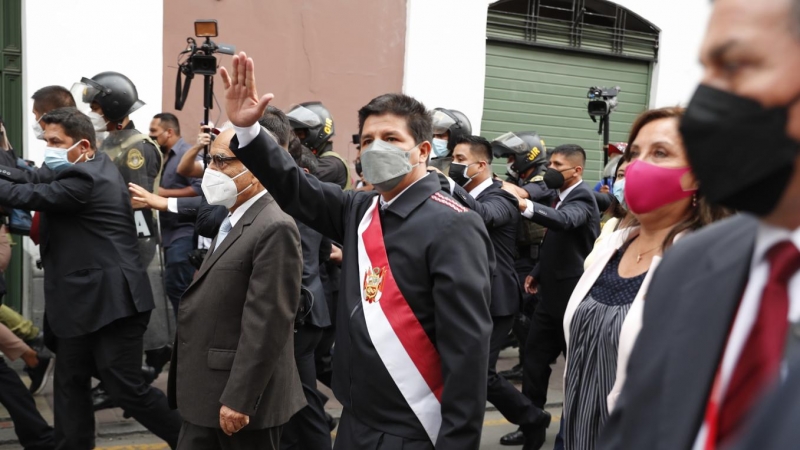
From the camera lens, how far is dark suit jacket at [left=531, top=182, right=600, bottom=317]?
6566mm

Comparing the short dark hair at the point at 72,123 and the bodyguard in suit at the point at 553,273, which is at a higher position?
the short dark hair at the point at 72,123

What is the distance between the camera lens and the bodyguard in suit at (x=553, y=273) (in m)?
6.56

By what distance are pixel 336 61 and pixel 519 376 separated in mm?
4132

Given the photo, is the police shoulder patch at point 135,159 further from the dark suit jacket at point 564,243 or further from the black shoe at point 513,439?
the black shoe at point 513,439

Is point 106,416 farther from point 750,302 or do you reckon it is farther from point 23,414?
point 750,302

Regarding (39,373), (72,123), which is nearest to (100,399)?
(39,373)

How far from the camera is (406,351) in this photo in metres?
3.32

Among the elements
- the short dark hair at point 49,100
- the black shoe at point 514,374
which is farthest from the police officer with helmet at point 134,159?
the black shoe at point 514,374

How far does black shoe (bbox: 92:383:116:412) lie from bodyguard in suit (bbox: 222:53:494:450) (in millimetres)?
3728

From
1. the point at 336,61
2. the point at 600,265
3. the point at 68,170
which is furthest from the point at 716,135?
the point at 336,61

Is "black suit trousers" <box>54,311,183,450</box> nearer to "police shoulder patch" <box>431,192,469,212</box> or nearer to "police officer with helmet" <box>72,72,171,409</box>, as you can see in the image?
"police officer with helmet" <box>72,72,171,409</box>

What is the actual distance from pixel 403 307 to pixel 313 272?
7.96 feet

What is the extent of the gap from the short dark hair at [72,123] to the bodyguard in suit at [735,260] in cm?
478

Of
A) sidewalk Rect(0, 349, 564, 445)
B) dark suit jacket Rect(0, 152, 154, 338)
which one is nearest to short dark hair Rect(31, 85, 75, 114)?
dark suit jacket Rect(0, 152, 154, 338)
